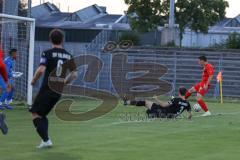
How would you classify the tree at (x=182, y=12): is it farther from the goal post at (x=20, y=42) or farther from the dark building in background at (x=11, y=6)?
the goal post at (x=20, y=42)

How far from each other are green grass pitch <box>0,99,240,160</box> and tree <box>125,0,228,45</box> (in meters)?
34.1

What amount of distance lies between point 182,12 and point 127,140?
4095cm

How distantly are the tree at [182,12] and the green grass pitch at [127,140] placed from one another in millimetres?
34058

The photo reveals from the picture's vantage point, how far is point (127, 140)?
13.4m

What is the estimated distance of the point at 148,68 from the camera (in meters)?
40.3

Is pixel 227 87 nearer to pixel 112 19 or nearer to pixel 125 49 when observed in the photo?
pixel 125 49

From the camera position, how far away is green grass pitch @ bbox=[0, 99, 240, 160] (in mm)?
11062

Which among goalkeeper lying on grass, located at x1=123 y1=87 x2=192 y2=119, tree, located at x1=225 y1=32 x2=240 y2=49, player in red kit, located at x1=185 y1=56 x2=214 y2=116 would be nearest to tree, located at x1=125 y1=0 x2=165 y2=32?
tree, located at x1=225 y1=32 x2=240 y2=49

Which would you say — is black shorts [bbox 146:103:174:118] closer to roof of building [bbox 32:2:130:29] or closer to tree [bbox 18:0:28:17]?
tree [bbox 18:0:28:17]

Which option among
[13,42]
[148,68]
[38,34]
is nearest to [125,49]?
[148,68]

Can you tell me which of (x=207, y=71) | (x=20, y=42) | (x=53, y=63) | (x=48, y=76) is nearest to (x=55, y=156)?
(x=48, y=76)

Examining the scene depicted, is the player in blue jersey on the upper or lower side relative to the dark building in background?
lower

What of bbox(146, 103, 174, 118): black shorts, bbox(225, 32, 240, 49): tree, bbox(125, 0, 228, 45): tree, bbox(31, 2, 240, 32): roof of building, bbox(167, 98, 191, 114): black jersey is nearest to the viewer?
bbox(167, 98, 191, 114): black jersey

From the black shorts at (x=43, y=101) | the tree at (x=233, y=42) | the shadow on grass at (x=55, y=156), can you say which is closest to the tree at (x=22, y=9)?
the black shorts at (x=43, y=101)
